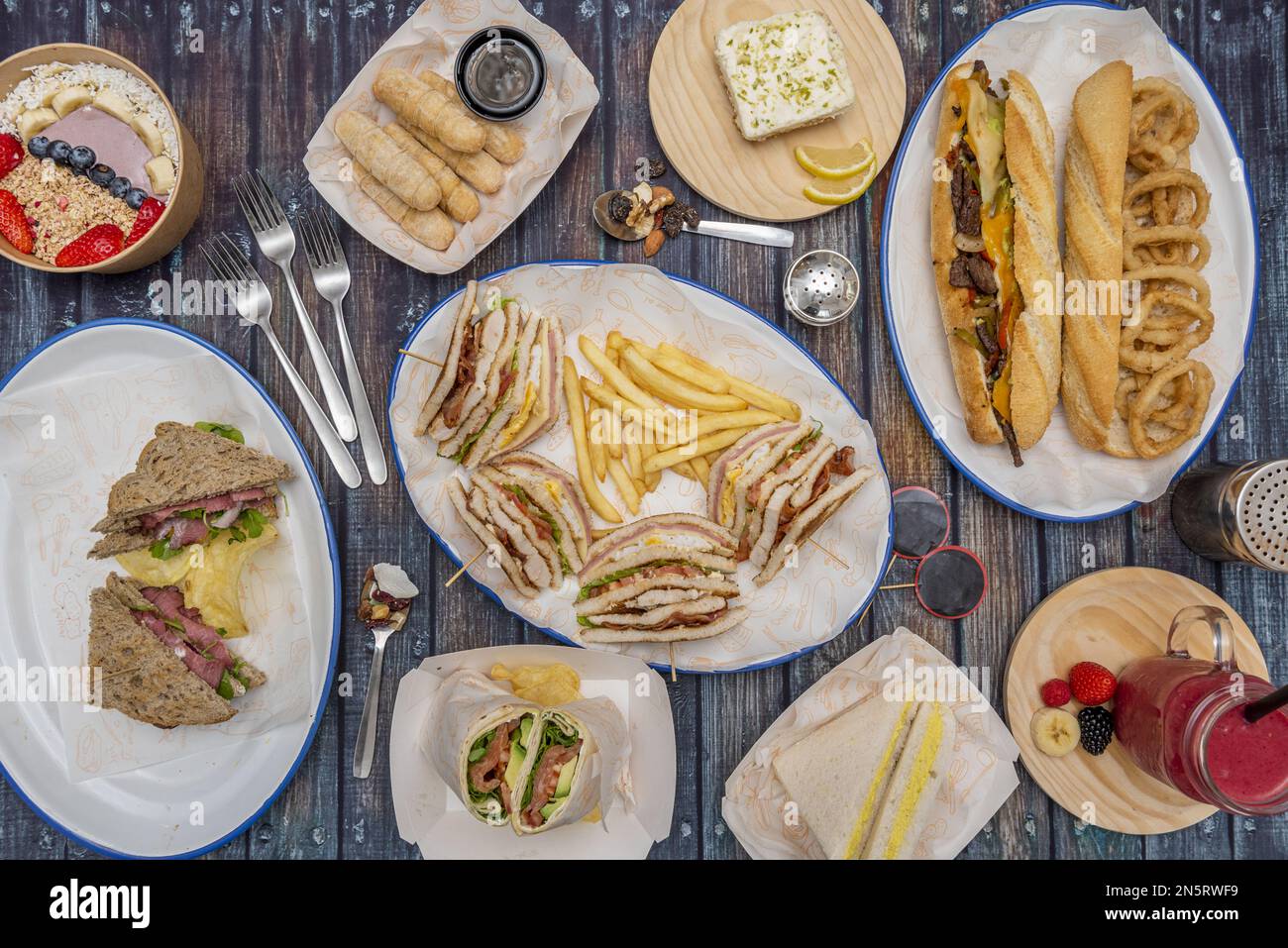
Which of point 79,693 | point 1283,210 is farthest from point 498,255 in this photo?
point 1283,210

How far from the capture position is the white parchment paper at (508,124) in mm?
2992

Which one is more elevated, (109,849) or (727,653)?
(727,653)

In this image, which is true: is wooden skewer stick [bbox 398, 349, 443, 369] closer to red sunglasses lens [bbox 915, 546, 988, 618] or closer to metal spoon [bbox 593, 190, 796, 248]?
metal spoon [bbox 593, 190, 796, 248]

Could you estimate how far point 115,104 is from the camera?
118 inches

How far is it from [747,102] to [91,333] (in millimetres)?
2399

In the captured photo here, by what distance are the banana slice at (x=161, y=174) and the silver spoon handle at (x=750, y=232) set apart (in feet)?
5.88

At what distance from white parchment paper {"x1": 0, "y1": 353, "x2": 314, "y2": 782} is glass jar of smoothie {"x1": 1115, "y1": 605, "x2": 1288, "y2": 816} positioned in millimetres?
2819

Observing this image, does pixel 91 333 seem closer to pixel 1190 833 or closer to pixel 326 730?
pixel 326 730

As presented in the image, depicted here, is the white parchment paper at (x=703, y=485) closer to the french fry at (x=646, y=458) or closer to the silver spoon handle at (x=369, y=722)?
the french fry at (x=646, y=458)

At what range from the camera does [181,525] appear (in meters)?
2.93

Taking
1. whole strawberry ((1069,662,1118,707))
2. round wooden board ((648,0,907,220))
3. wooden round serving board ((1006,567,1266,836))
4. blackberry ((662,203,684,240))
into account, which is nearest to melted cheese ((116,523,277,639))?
blackberry ((662,203,684,240))

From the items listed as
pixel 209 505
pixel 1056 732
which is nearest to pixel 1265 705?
pixel 1056 732

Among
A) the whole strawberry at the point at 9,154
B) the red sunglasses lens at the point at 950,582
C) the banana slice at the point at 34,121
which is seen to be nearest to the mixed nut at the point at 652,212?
the red sunglasses lens at the point at 950,582

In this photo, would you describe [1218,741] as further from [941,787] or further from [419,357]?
[419,357]
